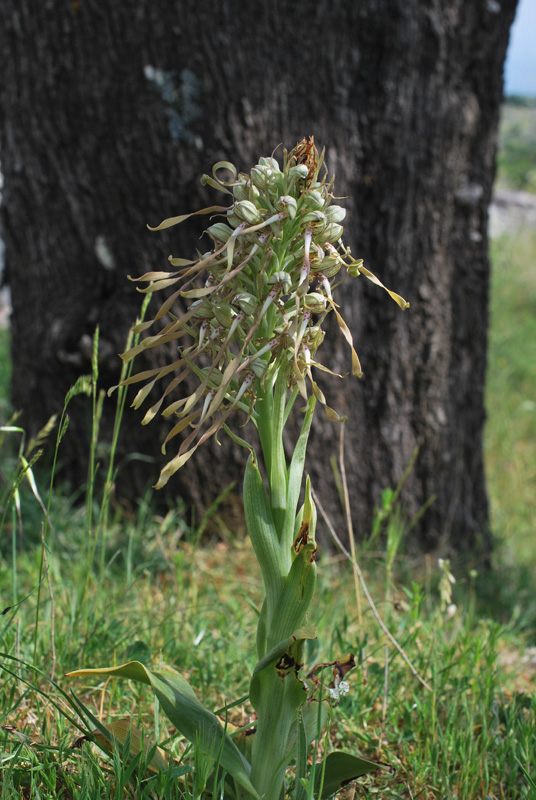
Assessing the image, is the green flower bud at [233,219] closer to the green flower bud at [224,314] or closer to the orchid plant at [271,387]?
the orchid plant at [271,387]

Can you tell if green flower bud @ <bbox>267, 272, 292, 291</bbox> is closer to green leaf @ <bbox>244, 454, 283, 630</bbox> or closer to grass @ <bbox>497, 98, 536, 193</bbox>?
green leaf @ <bbox>244, 454, 283, 630</bbox>

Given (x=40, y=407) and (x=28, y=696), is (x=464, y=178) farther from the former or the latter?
(x=28, y=696)

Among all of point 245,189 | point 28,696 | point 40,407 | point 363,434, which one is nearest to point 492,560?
point 363,434

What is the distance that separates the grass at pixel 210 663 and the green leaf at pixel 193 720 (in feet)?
0.23

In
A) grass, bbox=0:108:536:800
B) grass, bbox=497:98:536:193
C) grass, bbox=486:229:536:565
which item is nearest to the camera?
grass, bbox=0:108:536:800

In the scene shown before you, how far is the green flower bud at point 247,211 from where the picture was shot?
104cm

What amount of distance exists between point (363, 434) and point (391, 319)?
0.45 meters

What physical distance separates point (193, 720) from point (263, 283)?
0.69 metres

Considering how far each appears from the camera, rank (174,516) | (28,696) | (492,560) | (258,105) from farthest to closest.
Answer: (492,560) → (174,516) → (258,105) → (28,696)

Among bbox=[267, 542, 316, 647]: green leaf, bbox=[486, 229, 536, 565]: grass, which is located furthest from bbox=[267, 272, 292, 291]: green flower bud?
bbox=[486, 229, 536, 565]: grass

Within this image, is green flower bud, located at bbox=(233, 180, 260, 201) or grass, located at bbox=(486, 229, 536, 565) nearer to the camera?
green flower bud, located at bbox=(233, 180, 260, 201)

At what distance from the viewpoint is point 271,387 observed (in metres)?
1.11

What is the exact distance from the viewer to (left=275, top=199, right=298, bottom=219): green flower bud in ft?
3.37

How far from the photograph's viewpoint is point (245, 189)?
1077 millimetres
